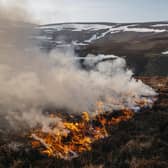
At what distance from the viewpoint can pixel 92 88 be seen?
2416cm

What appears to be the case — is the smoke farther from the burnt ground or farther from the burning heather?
the burnt ground

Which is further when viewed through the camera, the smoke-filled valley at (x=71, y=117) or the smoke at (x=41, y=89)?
the smoke at (x=41, y=89)

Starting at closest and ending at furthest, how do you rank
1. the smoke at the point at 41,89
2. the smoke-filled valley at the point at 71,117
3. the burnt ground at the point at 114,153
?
the burnt ground at the point at 114,153 → the smoke-filled valley at the point at 71,117 → the smoke at the point at 41,89

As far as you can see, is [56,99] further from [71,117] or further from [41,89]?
[71,117]

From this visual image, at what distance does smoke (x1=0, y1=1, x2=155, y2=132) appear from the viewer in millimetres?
17891

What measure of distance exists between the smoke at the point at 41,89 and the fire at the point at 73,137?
24.5 inches

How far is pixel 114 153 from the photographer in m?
13.1

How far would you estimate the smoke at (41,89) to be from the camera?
58.7ft

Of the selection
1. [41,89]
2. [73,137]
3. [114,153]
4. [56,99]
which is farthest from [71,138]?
[41,89]

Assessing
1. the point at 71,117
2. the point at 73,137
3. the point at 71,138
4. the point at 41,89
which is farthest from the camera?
the point at 41,89

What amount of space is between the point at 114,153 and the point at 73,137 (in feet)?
8.57

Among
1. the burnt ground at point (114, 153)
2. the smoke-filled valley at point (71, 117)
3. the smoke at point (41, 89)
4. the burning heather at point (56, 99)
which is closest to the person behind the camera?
the burnt ground at point (114, 153)

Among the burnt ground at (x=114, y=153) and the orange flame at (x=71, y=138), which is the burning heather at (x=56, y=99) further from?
the burnt ground at (x=114, y=153)

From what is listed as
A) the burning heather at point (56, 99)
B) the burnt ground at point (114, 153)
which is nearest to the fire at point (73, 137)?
the burning heather at point (56, 99)
